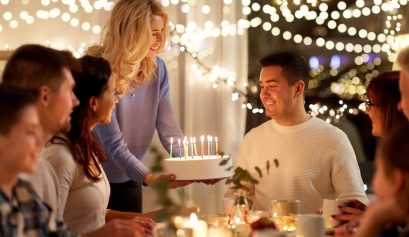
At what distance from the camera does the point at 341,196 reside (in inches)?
123

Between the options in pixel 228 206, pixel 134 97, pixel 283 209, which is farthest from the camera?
pixel 134 97

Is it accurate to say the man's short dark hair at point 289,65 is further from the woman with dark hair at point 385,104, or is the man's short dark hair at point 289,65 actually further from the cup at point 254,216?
the cup at point 254,216

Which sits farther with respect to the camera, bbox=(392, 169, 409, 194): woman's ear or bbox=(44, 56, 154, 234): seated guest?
bbox=(44, 56, 154, 234): seated guest

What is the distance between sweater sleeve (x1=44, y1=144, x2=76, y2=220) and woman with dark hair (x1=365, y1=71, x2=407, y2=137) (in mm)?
1068

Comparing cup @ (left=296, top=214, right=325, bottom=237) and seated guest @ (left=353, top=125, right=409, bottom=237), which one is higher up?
seated guest @ (left=353, top=125, right=409, bottom=237)

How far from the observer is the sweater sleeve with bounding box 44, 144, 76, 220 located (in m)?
2.46

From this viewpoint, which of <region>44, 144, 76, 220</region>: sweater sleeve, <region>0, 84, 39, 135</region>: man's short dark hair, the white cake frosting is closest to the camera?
<region>0, 84, 39, 135</region>: man's short dark hair

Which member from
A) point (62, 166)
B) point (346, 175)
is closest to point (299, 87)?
point (346, 175)

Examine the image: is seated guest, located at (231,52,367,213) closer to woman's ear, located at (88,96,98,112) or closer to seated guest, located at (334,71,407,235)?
seated guest, located at (334,71,407,235)

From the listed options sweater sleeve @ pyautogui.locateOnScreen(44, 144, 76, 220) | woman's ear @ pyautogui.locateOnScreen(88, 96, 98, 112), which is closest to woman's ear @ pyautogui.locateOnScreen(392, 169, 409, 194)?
sweater sleeve @ pyautogui.locateOnScreen(44, 144, 76, 220)

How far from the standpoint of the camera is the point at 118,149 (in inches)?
136

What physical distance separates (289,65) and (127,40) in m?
0.72

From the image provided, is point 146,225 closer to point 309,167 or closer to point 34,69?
point 34,69

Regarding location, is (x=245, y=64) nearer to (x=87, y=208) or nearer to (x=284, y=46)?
(x=284, y=46)
